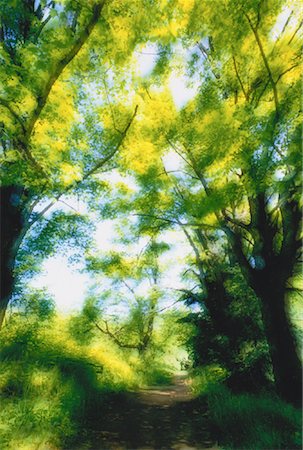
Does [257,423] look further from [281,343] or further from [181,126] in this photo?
[181,126]

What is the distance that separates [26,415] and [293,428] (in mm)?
4475

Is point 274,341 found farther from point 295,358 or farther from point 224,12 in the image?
point 224,12

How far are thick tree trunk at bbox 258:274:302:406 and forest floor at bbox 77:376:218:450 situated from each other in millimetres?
1935

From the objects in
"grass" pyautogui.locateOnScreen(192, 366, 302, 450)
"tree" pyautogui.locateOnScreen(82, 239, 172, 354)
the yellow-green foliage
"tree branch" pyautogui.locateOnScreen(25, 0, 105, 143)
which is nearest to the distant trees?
"tree branch" pyautogui.locateOnScreen(25, 0, 105, 143)

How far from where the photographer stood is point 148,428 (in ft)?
22.6

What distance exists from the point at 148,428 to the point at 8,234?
542cm

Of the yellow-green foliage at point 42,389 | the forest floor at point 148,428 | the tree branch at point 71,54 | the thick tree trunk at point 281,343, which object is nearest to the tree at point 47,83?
the tree branch at point 71,54

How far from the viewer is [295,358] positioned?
6.58 meters

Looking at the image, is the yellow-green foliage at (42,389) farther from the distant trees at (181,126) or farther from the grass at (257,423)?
the grass at (257,423)

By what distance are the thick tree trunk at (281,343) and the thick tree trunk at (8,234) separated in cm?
571

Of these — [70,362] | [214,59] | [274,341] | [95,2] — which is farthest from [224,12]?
[70,362]

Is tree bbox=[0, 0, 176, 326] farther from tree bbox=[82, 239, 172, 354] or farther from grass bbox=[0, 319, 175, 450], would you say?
tree bbox=[82, 239, 172, 354]

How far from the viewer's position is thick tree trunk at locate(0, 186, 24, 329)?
648 centimetres

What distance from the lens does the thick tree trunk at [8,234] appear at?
6.48m
